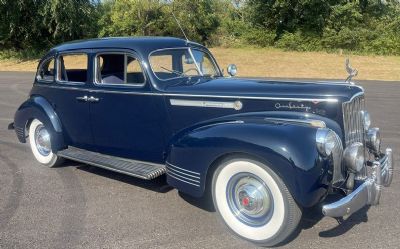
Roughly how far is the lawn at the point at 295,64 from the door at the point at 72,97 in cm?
1676

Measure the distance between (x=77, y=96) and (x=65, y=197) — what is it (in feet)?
4.20

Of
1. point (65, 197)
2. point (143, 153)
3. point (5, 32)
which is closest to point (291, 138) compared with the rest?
point (143, 153)

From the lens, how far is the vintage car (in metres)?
3.48

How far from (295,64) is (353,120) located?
21027 mm

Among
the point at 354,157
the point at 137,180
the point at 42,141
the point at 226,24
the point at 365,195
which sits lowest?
the point at 137,180

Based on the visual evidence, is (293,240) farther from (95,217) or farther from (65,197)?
(65,197)

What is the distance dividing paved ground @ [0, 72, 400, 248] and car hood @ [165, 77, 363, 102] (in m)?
1.20

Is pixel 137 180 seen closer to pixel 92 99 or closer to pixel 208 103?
pixel 92 99

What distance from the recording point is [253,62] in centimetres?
2533

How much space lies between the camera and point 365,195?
3.50 meters

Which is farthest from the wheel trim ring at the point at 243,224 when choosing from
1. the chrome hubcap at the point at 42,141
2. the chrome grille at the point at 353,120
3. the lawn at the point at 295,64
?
the lawn at the point at 295,64

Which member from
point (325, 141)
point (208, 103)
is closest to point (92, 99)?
point (208, 103)

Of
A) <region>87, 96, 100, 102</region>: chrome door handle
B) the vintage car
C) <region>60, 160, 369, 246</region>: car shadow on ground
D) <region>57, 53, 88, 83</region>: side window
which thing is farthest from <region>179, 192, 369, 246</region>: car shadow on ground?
<region>57, 53, 88, 83</region>: side window

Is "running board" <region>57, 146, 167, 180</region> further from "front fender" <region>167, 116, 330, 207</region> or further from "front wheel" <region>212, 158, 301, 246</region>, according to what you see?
"front wheel" <region>212, 158, 301, 246</region>
